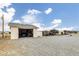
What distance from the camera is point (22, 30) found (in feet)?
9.25

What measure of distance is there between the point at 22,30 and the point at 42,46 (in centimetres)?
31

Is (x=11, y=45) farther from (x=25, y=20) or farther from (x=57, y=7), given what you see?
(x=57, y=7)

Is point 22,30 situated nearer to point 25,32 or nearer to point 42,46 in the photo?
point 25,32

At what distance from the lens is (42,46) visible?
9.19ft

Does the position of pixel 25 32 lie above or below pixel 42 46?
above

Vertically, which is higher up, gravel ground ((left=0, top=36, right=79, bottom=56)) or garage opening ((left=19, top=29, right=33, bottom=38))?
garage opening ((left=19, top=29, right=33, bottom=38))

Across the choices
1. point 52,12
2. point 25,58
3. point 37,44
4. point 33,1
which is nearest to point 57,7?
point 52,12

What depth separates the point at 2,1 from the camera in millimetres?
2799

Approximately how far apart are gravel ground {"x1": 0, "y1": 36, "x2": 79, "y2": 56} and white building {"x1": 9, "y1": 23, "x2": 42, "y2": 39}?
0.18 feet

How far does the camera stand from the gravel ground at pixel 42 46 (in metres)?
2.76

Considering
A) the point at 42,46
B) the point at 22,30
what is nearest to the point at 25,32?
the point at 22,30

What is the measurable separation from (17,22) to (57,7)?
1.69 ft

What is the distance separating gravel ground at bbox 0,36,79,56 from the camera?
276 centimetres

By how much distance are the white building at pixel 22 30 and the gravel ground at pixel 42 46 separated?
6 centimetres
